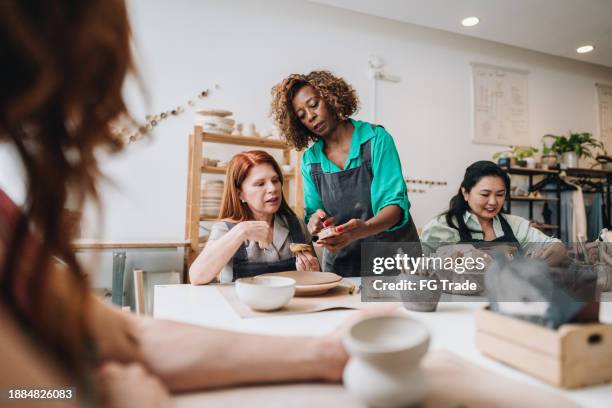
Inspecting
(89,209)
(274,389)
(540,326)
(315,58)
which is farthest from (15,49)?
(315,58)

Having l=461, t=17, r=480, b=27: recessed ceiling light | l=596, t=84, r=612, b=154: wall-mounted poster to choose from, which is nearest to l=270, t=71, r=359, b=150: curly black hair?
l=461, t=17, r=480, b=27: recessed ceiling light

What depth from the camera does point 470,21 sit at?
420 centimetres

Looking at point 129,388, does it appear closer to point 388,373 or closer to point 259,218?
point 388,373

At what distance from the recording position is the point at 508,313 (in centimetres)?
74

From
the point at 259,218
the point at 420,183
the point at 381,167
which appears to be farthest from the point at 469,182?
the point at 420,183

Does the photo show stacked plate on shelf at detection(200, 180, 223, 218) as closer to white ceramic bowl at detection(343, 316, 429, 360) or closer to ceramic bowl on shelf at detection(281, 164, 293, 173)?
ceramic bowl on shelf at detection(281, 164, 293, 173)

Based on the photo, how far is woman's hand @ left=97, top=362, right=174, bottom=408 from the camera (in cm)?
49

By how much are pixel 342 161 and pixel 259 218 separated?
0.60 meters

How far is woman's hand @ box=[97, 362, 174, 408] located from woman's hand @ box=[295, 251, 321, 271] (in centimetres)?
127

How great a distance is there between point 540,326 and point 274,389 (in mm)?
465

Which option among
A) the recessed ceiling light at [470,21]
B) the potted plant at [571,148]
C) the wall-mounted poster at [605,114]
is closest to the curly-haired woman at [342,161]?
the recessed ceiling light at [470,21]

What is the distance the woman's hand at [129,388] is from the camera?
0.49m

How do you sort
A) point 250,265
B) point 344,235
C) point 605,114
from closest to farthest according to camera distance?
point 344,235, point 250,265, point 605,114

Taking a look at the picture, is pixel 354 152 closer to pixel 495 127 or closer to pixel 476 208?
pixel 476 208
